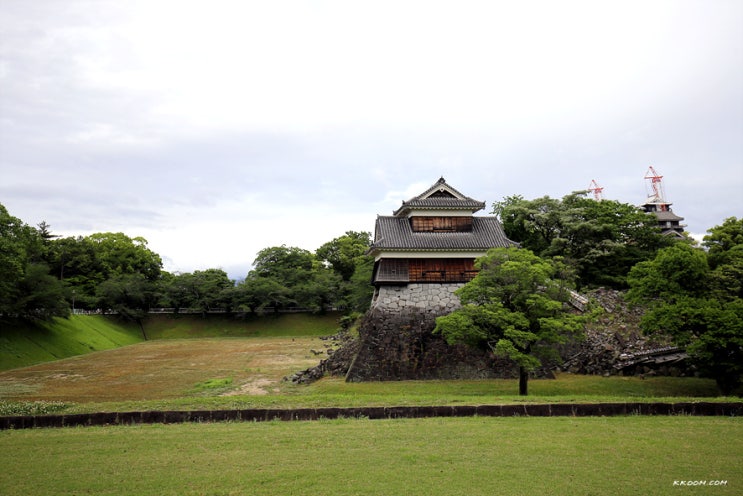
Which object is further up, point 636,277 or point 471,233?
point 471,233

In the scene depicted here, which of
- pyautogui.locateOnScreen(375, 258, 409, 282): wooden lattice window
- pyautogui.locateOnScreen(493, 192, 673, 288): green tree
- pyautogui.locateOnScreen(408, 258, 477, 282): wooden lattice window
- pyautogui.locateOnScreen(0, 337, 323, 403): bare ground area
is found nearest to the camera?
pyautogui.locateOnScreen(0, 337, 323, 403): bare ground area

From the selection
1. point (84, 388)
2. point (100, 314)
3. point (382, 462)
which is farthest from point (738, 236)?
point (100, 314)

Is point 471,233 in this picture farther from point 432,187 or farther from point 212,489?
point 212,489

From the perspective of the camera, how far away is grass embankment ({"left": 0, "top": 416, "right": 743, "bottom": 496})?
259 inches

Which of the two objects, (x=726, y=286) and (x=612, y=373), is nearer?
(x=726, y=286)

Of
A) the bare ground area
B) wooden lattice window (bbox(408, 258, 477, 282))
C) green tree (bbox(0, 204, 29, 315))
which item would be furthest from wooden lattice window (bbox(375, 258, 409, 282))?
green tree (bbox(0, 204, 29, 315))

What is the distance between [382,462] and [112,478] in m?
4.01

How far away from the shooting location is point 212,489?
6.54 metres

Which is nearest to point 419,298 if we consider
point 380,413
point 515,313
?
point 515,313

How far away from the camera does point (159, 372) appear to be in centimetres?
2547

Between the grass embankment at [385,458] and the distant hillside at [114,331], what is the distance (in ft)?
84.9

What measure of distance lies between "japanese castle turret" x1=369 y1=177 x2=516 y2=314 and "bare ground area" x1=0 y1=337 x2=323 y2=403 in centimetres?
712

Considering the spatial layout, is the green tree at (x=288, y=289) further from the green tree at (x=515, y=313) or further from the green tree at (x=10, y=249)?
the green tree at (x=515, y=313)

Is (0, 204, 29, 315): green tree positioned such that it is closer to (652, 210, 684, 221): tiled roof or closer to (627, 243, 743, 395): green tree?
(627, 243, 743, 395): green tree
